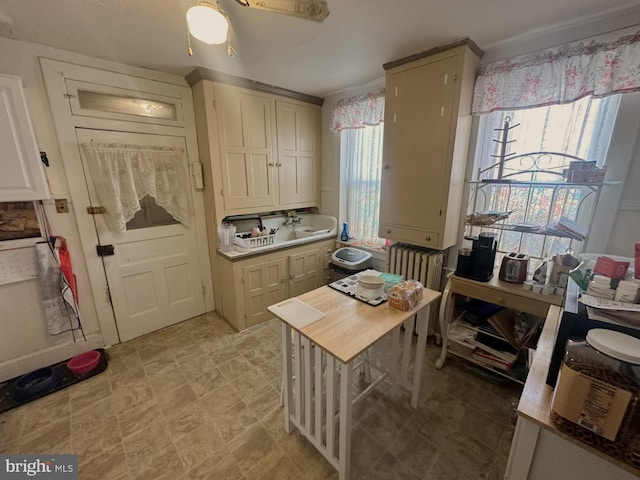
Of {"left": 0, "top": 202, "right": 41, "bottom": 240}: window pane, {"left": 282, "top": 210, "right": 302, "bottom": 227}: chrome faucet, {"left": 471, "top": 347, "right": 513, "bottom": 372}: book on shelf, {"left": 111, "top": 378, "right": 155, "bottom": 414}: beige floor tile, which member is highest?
{"left": 0, "top": 202, "right": 41, "bottom": 240}: window pane

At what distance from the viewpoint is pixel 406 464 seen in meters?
1.38

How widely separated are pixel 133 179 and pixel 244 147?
1.01 m

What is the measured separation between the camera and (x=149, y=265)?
2451 mm

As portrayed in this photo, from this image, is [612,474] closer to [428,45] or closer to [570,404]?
[570,404]

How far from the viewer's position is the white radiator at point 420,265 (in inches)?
88.2

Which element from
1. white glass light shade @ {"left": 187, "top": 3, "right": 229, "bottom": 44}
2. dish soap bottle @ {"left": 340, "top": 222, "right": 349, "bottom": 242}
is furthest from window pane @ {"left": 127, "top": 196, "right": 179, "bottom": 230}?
dish soap bottle @ {"left": 340, "top": 222, "right": 349, "bottom": 242}

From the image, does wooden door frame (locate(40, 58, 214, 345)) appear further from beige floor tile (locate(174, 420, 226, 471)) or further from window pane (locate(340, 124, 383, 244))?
window pane (locate(340, 124, 383, 244))

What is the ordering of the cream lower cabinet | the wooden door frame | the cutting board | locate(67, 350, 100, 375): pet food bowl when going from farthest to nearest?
the cream lower cabinet < locate(67, 350, 100, 375): pet food bowl < the wooden door frame < the cutting board

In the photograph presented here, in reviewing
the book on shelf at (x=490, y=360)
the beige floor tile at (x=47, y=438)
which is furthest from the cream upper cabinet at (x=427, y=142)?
the beige floor tile at (x=47, y=438)

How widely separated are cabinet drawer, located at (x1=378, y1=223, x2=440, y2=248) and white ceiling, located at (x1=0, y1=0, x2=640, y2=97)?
1382mm

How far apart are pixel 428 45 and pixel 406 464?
105 inches

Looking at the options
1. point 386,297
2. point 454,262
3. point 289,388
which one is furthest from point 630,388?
point 454,262

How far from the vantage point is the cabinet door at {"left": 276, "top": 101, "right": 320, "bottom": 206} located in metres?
2.88

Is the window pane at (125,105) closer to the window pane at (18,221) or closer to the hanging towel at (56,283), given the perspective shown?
the window pane at (18,221)
